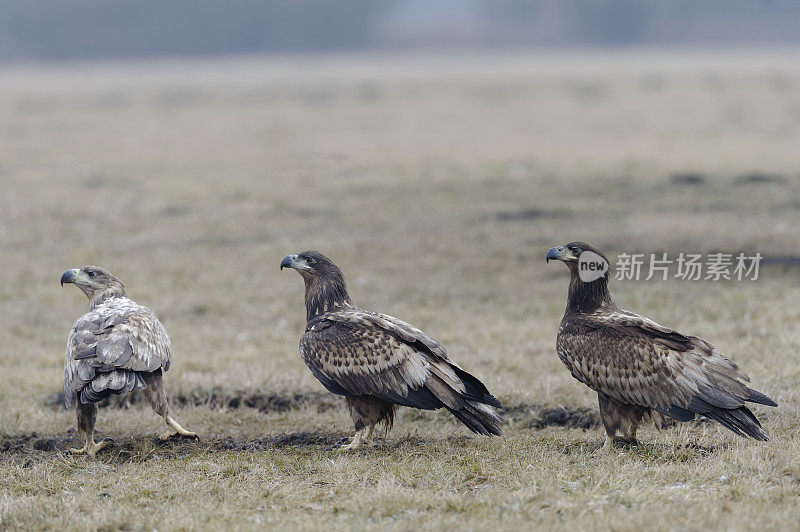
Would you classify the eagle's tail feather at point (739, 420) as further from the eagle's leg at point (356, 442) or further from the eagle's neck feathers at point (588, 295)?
the eagle's leg at point (356, 442)

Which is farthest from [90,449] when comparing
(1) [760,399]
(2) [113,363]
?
(1) [760,399]

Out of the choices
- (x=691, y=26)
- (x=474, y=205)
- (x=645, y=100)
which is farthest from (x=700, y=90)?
(x=691, y=26)

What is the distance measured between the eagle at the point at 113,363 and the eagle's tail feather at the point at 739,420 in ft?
14.7

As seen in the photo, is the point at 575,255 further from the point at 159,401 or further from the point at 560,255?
the point at 159,401

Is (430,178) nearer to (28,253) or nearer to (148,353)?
(28,253)

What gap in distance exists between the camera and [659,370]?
759cm

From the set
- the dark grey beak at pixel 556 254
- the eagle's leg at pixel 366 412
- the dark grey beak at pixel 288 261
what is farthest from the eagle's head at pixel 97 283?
the dark grey beak at pixel 556 254

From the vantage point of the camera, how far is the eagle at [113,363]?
7.98 metres

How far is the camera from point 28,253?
59.1 feet

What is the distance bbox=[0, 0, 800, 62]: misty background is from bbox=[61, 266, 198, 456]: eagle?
109m

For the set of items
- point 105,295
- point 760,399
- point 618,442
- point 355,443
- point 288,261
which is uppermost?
point 288,261

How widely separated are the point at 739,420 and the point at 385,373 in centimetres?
280

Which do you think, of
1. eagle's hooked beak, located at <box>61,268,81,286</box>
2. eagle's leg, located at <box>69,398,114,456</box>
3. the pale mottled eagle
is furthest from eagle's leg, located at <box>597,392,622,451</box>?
eagle's hooked beak, located at <box>61,268,81,286</box>

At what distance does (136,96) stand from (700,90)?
110 ft
